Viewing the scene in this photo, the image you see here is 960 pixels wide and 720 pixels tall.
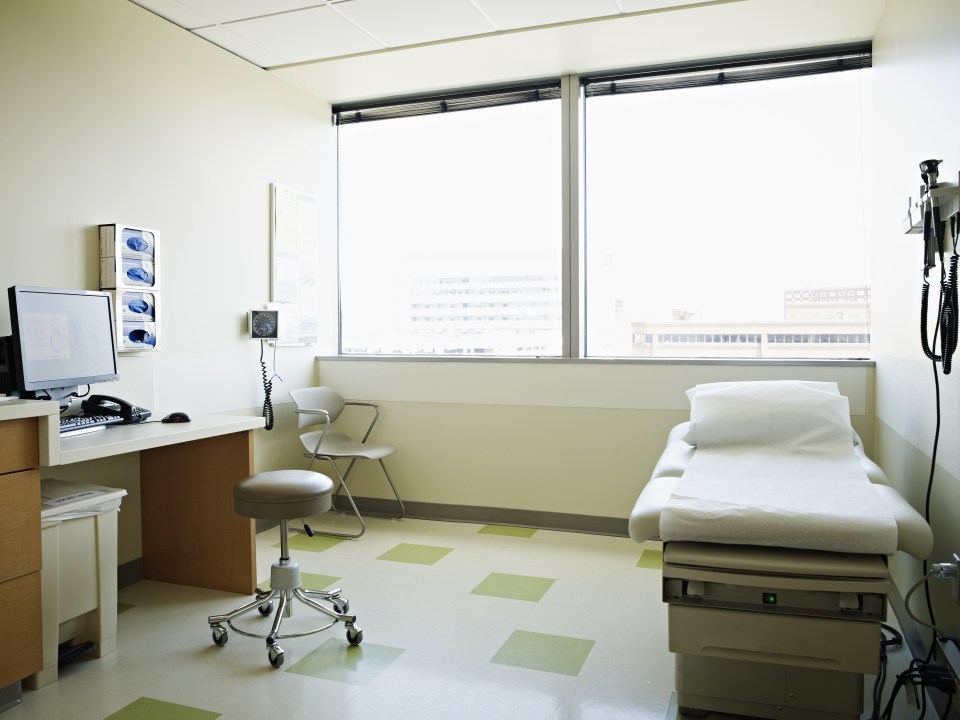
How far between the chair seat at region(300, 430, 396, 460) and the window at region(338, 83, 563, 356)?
707mm

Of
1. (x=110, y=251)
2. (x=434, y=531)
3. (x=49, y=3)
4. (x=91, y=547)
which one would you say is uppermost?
(x=49, y=3)

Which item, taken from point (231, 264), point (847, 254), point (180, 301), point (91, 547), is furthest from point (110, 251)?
point (847, 254)

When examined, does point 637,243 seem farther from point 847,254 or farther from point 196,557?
point 196,557

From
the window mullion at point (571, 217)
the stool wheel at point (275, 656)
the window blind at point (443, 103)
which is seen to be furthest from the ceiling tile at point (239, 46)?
the stool wheel at point (275, 656)

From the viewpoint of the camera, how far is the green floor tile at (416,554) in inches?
156

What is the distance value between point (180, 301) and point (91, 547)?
149 centimetres

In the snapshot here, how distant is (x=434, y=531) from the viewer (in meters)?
4.52

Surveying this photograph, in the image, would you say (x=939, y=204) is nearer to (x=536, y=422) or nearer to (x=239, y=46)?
(x=536, y=422)

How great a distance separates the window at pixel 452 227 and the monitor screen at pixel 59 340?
2114mm

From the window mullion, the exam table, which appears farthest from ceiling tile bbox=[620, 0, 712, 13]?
the exam table

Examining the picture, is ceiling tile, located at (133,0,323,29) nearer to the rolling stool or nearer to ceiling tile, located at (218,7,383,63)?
ceiling tile, located at (218,7,383,63)

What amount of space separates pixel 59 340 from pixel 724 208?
3.45 metres

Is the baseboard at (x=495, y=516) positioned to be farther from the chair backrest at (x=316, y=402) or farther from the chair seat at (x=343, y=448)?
the chair backrest at (x=316, y=402)

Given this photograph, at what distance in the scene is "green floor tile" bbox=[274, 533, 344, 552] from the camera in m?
4.16
